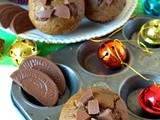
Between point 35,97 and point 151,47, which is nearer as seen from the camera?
point 35,97

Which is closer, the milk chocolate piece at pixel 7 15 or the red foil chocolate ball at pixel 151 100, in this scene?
the red foil chocolate ball at pixel 151 100

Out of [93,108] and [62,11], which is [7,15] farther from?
[93,108]

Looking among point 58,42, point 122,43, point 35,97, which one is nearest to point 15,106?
point 35,97

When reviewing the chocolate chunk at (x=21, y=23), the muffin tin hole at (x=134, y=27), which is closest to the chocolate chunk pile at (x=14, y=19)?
the chocolate chunk at (x=21, y=23)

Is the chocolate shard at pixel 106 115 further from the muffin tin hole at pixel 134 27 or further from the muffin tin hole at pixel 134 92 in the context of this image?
the muffin tin hole at pixel 134 27

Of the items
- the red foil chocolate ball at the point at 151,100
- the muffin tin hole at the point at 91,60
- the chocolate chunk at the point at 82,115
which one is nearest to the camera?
the chocolate chunk at the point at 82,115

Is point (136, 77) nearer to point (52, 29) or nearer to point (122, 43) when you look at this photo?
point (122, 43)
